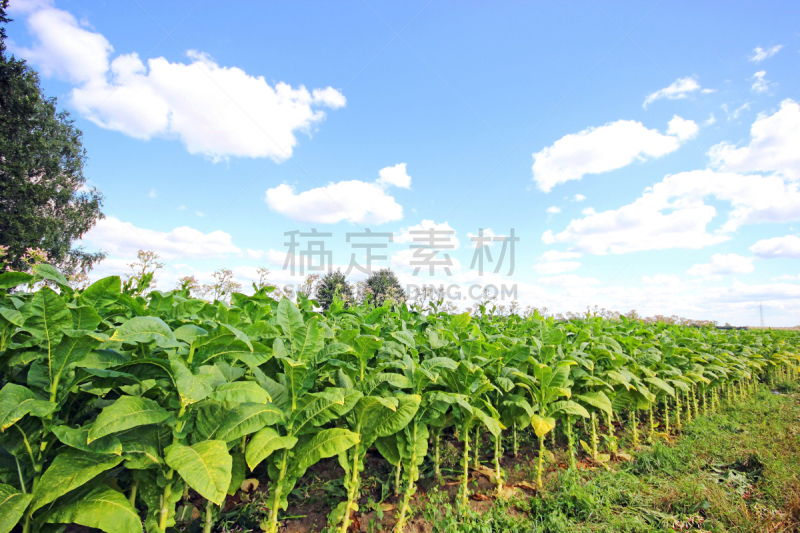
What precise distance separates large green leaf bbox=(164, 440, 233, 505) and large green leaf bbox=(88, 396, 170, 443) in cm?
16

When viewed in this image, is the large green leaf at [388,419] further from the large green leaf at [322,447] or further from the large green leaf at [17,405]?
the large green leaf at [17,405]

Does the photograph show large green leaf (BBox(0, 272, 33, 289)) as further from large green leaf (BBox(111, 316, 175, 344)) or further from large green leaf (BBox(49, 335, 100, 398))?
large green leaf (BBox(111, 316, 175, 344))

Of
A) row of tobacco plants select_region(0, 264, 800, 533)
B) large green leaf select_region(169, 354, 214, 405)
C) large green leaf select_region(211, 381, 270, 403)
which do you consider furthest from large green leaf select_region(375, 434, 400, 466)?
large green leaf select_region(169, 354, 214, 405)

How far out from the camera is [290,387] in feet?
6.40

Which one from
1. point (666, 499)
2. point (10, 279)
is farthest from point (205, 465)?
point (666, 499)

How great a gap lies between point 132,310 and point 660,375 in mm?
5935

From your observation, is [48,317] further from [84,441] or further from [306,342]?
[306,342]

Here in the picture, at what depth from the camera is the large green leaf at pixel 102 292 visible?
1.94 metres

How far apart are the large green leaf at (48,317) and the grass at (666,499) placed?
7.37 ft

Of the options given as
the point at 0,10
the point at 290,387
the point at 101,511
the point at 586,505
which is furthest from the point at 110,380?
the point at 0,10

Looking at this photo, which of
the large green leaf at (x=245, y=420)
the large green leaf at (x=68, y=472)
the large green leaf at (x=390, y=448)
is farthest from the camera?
the large green leaf at (x=390, y=448)

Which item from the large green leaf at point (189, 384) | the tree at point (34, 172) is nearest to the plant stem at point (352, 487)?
the large green leaf at point (189, 384)

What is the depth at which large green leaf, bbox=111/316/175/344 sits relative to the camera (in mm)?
1512

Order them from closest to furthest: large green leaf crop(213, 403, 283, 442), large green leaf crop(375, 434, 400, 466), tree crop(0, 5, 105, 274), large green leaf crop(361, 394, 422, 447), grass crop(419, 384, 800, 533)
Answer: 1. large green leaf crop(213, 403, 283, 442)
2. large green leaf crop(361, 394, 422, 447)
3. large green leaf crop(375, 434, 400, 466)
4. grass crop(419, 384, 800, 533)
5. tree crop(0, 5, 105, 274)
